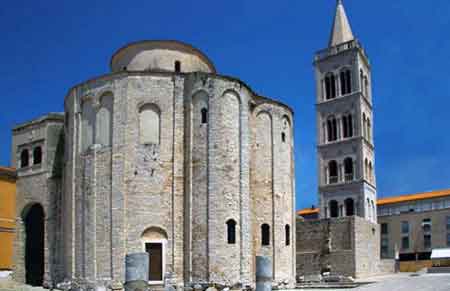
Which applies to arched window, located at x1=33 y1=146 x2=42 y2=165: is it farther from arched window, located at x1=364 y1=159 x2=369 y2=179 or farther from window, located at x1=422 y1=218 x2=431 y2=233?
window, located at x1=422 y1=218 x2=431 y2=233

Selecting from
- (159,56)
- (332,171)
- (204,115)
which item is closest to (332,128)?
(332,171)

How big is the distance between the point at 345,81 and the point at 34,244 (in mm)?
33335

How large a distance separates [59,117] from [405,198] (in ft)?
170

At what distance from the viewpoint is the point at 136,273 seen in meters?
15.1

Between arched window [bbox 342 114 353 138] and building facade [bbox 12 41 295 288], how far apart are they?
82.5 feet

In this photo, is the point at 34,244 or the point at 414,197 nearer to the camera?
the point at 34,244

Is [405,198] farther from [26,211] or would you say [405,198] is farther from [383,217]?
[26,211]

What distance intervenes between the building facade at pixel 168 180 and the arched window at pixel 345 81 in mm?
26656

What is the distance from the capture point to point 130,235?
26.4 meters

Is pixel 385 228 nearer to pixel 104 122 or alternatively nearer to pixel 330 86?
pixel 330 86

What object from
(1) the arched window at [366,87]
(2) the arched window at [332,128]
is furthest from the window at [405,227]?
(2) the arched window at [332,128]

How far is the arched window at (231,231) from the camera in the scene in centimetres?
2700

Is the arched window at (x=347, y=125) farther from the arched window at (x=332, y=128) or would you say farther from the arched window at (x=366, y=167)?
the arched window at (x=366, y=167)

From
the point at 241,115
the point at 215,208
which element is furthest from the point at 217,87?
the point at 215,208
